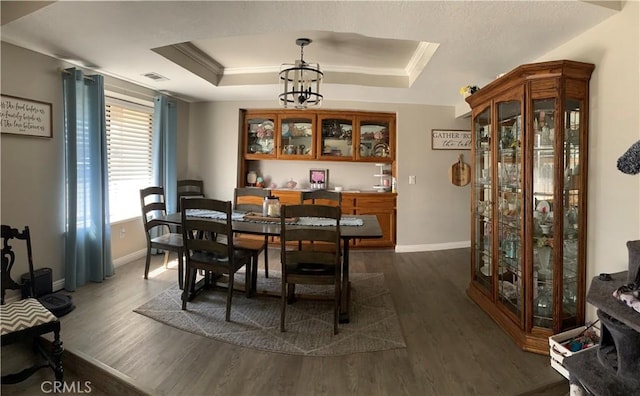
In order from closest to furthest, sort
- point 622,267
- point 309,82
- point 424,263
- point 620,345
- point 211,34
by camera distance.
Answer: point 620,345, point 622,267, point 211,34, point 309,82, point 424,263

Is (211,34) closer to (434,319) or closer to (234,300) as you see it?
(234,300)

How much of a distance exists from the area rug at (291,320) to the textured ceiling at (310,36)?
2259 millimetres

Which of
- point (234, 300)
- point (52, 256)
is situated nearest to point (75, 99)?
point (52, 256)

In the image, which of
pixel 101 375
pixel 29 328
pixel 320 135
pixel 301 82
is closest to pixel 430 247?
pixel 320 135

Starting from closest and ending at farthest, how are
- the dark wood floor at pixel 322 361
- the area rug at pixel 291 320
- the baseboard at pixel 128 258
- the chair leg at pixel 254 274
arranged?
the dark wood floor at pixel 322 361
the area rug at pixel 291 320
the chair leg at pixel 254 274
the baseboard at pixel 128 258

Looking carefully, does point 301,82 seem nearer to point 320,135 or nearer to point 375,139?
point 320,135

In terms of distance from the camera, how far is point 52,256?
10.5ft

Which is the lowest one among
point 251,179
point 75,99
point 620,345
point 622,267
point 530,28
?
point 620,345

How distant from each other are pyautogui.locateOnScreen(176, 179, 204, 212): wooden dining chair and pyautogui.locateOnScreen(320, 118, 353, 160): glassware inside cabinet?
1.96 m

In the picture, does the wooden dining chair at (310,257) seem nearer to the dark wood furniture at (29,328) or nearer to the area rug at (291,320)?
the area rug at (291,320)

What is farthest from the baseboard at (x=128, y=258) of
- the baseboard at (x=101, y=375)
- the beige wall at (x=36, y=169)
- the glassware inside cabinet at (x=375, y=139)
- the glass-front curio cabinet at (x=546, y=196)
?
the glass-front curio cabinet at (x=546, y=196)

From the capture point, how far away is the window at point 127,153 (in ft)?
13.4

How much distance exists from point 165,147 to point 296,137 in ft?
6.24

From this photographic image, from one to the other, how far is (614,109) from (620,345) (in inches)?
57.1
